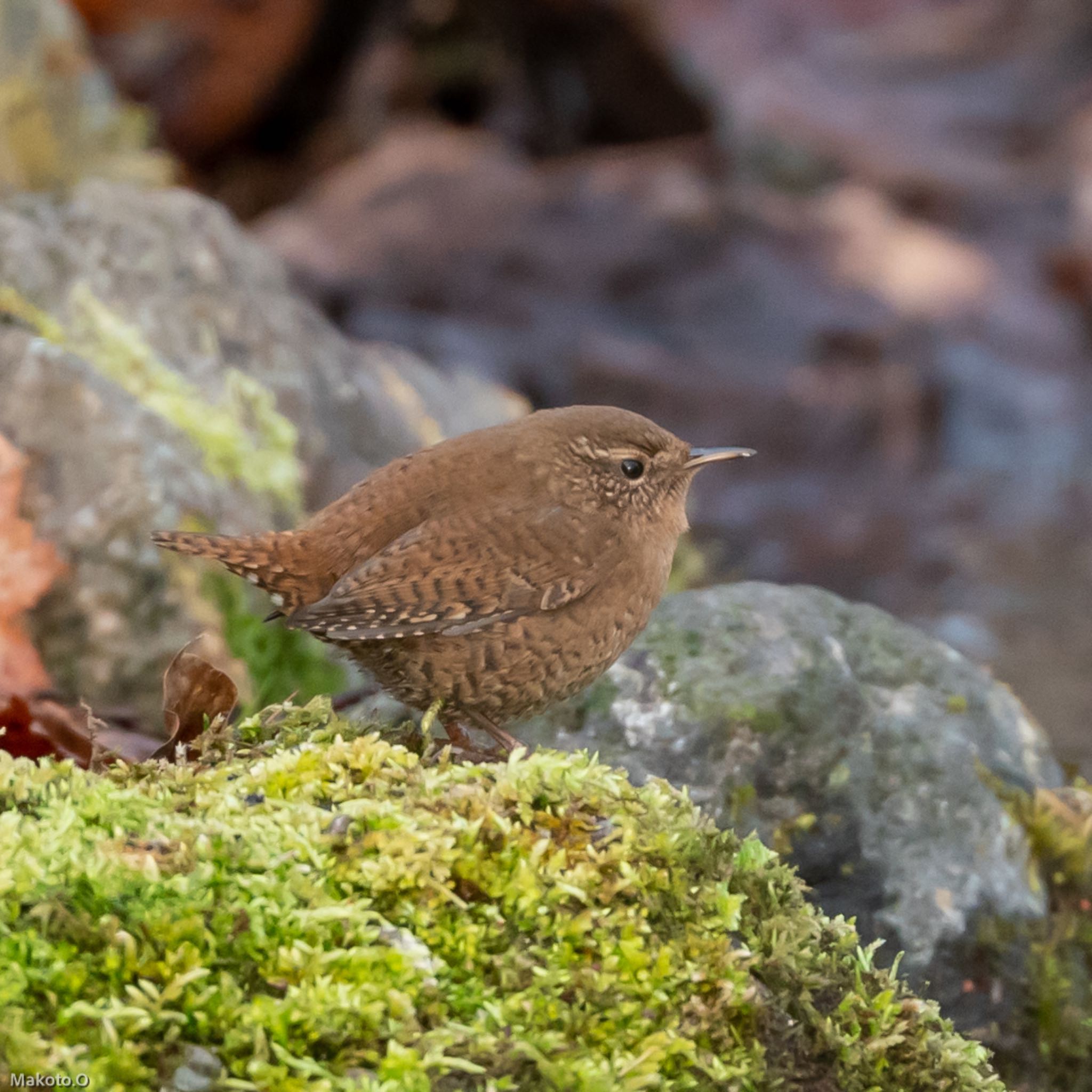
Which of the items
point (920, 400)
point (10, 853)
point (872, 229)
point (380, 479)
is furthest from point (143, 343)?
point (872, 229)

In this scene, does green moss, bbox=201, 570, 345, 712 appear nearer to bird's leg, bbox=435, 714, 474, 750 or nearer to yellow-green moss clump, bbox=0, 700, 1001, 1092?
bird's leg, bbox=435, 714, 474, 750

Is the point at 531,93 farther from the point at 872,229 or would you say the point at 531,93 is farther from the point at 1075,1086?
the point at 1075,1086

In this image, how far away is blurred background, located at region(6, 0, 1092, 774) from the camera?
9250 mm

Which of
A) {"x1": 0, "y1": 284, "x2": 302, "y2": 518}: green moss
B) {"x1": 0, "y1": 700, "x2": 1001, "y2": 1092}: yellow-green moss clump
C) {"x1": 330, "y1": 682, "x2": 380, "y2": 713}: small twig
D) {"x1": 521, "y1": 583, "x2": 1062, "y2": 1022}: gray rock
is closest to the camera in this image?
{"x1": 0, "y1": 700, "x2": 1001, "y2": 1092}: yellow-green moss clump

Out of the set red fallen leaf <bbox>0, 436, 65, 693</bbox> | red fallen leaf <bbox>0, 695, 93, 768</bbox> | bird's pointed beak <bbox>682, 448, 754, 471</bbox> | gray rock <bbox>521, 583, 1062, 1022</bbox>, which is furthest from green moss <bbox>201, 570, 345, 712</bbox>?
bird's pointed beak <bbox>682, 448, 754, 471</bbox>

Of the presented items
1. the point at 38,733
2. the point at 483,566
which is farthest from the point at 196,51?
the point at 483,566

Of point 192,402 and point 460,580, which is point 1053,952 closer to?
point 460,580

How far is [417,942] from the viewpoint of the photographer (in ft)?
6.53

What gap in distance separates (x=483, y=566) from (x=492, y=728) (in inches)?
13.9

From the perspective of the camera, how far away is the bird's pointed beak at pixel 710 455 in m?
3.46

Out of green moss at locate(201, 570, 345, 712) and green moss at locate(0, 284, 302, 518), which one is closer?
green moss at locate(201, 570, 345, 712)

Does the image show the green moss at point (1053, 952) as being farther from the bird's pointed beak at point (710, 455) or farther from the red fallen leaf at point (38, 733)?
the red fallen leaf at point (38, 733)

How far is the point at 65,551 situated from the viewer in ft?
13.6

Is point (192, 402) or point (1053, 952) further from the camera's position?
point (192, 402)
